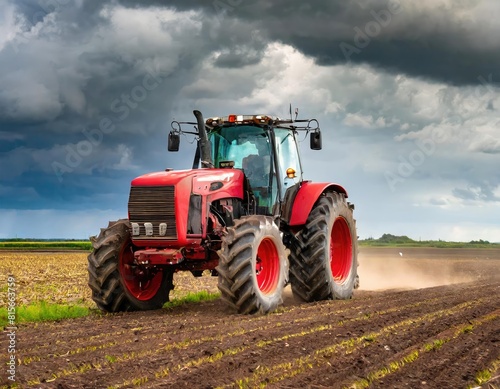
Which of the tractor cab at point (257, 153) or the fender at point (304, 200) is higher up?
the tractor cab at point (257, 153)

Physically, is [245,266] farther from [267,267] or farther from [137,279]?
[137,279]

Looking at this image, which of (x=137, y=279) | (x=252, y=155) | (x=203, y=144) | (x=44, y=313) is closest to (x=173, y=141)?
(x=203, y=144)

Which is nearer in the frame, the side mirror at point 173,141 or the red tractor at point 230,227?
the red tractor at point 230,227

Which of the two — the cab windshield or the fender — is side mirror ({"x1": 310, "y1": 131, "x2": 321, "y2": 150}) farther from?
the cab windshield

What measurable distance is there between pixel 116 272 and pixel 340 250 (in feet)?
16.5

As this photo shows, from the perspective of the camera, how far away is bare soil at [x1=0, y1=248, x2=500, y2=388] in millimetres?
6109

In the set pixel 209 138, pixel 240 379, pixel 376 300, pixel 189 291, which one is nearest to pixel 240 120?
pixel 209 138

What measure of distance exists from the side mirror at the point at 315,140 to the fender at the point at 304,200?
749mm

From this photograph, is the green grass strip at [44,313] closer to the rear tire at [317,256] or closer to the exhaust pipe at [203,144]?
the exhaust pipe at [203,144]

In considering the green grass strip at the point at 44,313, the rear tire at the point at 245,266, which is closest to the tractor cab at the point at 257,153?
the rear tire at the point at 245,266

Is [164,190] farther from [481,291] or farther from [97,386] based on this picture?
[481,291]

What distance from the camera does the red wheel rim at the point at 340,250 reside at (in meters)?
14.1

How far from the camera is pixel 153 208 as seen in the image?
11.1 m

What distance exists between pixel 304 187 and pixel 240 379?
7220 mm
